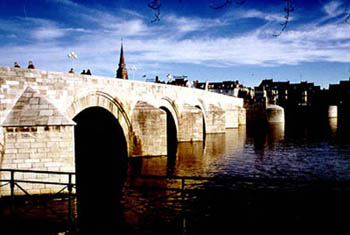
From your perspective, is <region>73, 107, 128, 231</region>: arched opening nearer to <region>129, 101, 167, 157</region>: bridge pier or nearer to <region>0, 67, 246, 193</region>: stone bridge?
<region>0, 67, 246, 193</region>: stone bridge

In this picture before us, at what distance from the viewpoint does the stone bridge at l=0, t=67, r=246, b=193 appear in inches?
400

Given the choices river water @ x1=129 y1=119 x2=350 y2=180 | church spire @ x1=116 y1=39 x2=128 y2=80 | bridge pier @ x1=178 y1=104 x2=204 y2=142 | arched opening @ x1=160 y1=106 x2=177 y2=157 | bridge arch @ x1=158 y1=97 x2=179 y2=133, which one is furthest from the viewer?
church spire @ x1=116 y1=39 x2=128 y2=80

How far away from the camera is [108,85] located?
16.1 metres

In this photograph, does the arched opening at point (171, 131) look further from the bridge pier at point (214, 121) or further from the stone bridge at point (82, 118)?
the bridge pier at point (214, 121)

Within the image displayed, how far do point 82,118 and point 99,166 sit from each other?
14.0ft

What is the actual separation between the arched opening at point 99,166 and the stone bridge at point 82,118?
90 mm

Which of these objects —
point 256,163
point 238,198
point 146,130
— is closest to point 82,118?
point 146,130

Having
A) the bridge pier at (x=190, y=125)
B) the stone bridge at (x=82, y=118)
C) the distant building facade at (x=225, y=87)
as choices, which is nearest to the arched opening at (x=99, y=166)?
the stone bridge at (x=82, y=118)

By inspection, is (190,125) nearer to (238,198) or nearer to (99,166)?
(99,166)

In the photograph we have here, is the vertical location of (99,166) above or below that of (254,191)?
below

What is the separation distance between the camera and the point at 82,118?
1959 cm

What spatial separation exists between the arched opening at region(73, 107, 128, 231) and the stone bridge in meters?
0.09

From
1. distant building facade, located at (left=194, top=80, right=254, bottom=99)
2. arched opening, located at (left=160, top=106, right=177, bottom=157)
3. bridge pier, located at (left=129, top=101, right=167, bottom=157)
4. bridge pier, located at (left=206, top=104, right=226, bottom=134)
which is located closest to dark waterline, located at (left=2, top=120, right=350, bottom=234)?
bridge pier, located at (left=129, top=101, right=167, bottom=157)

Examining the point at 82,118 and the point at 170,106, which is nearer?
the point at 82,118
